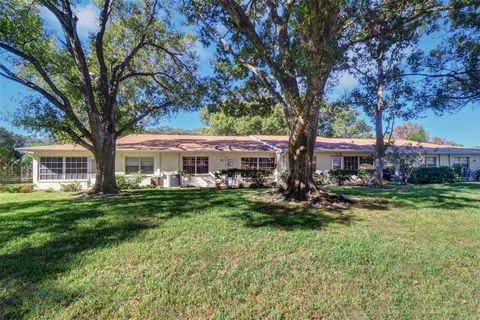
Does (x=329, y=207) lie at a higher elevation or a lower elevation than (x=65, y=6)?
lower

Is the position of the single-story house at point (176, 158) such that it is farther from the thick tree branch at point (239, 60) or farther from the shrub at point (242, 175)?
the thick tree branch at point (239, 60)

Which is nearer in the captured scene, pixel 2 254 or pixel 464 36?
pixel 2 254

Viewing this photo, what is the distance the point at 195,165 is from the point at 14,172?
18650 mm

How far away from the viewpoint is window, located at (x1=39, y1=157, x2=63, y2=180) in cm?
1611

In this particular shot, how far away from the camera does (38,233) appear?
5.60m

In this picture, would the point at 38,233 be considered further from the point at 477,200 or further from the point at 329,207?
the point at 477,200

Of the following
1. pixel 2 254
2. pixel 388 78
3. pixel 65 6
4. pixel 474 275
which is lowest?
pixel 474 275

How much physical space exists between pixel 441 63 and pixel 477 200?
568 centimetres

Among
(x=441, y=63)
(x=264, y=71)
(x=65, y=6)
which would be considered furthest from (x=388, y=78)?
(x=65, y=6)

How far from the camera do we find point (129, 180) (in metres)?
15.7

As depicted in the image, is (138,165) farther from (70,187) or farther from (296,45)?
(296,45)

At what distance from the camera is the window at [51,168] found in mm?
16109

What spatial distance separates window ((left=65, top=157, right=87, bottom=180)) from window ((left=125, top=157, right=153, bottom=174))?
2.71 meters

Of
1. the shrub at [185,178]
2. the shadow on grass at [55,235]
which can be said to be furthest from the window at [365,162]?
the shadow on grass at [55,235]
